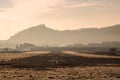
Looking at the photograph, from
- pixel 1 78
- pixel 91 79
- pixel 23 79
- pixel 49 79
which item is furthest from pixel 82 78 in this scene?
pixel 1 78

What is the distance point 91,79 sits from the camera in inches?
1147

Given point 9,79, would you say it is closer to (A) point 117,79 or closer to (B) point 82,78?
(B) point 82,78

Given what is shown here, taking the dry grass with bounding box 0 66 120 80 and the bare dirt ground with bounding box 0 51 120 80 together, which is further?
the bare dirt ground with bounding box 0 51 120 80

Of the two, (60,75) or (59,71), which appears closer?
(60,75)

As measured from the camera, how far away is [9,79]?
2959 cm

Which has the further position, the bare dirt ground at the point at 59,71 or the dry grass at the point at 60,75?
the bare dirt ground at the point at 59,71

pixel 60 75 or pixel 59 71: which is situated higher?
pixel 59 71

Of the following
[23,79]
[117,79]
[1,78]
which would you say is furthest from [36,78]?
[117,79]

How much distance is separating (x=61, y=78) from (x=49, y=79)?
1460mm

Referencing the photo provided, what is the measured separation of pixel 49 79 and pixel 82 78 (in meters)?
3.55

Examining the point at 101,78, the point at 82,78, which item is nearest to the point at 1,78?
the point at 82,78

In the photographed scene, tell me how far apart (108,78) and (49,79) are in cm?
635

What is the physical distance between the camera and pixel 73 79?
29219mm

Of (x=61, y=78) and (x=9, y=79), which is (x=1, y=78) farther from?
(x=61, y=78)
